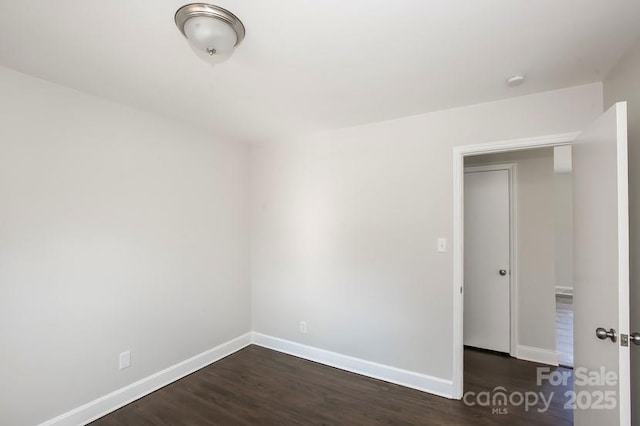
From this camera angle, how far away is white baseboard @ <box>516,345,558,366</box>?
3.05 meters

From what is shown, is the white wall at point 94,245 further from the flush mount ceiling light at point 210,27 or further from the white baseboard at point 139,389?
the flush mount ceiling light at point 210,27

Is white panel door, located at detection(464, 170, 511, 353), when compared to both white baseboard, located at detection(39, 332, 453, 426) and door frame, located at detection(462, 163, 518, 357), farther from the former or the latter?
white baseboard, located at detection(39, 332, 453, 426)

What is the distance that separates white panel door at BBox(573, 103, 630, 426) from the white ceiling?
473mm

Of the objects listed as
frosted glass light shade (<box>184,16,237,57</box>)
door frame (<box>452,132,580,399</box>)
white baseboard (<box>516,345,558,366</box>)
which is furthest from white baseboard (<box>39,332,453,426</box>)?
frosted glass light shade (<box>184,16,237,57</box>)

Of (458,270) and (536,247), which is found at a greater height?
(536,247)

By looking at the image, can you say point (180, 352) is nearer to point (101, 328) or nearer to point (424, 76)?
point (101, 328)

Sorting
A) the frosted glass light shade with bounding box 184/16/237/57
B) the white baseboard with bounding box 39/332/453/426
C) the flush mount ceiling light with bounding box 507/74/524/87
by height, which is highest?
the flush mount ceiling light with bounding box 507/74/524/87

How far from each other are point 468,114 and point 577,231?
116 cm

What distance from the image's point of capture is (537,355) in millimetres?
3121

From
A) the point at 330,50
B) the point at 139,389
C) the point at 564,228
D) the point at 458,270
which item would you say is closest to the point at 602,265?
the point at 458,270

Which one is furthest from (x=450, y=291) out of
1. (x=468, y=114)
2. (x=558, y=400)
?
(x=468, y=114)

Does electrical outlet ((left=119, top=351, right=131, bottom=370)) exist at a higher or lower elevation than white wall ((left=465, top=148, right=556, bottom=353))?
lower

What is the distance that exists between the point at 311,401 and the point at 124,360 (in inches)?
61.2

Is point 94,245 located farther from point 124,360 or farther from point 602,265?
point 602,265
